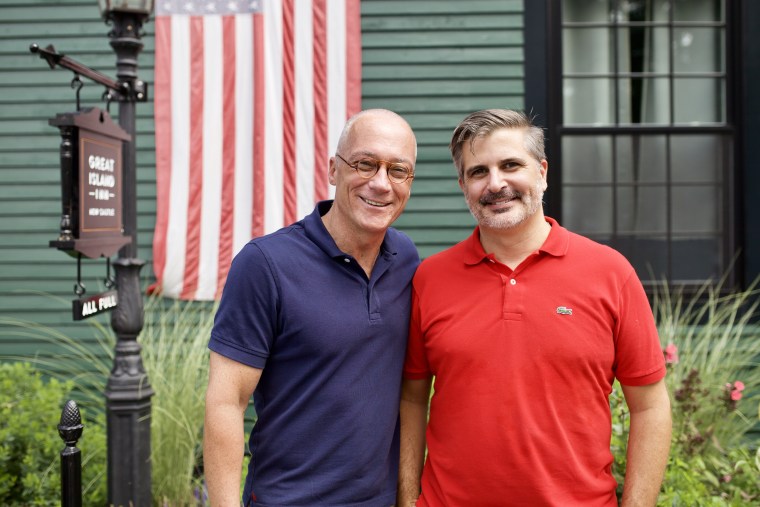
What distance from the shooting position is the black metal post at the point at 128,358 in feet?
13.2

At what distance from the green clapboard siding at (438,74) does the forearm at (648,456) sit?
12.2 feet

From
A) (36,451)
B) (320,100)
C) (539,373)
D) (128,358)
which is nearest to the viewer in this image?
(539,373)

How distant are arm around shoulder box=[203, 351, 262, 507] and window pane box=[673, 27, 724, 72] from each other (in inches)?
194

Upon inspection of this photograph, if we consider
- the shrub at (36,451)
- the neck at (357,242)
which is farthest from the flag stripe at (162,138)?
the neck at (357,242)

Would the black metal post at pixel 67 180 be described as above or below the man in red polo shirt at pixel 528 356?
above

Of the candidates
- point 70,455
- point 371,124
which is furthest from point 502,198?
point 70,455

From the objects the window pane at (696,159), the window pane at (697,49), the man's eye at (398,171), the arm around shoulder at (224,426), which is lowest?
the arm around shoulder at (224,426)

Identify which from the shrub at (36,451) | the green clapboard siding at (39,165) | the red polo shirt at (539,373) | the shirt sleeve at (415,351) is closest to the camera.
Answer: the red polo shirt at (539,373)

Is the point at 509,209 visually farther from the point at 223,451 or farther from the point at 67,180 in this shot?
the point at 67,180

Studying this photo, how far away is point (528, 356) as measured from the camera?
219 cm

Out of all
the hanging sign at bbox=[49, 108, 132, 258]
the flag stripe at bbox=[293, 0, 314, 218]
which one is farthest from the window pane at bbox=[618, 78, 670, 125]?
the hanging sign at bbox=[49, 108, 132, 258]

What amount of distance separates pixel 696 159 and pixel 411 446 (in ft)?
14.3

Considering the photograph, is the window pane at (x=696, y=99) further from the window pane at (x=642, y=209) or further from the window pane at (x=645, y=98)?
the window pane at (x=642, y=209)

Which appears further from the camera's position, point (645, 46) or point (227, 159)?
point (645, 46)
